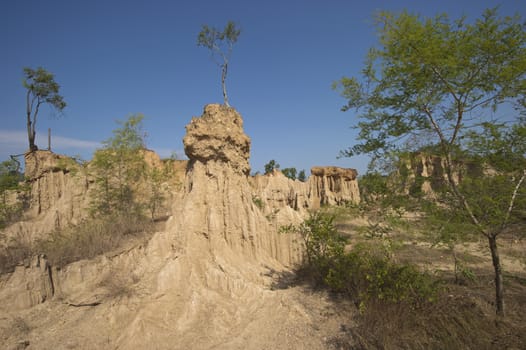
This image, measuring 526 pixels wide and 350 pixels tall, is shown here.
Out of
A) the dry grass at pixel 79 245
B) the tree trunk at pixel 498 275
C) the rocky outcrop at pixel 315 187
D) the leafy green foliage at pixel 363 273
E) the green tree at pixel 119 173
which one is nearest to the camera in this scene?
the tree trunk at pixel 498 275

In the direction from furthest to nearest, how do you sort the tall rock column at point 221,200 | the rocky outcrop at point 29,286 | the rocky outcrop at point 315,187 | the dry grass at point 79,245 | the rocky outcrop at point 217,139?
the rocky outcrop at point 315,187 → the rocky outcrop at point 217,139 → the tall rock column at point 221,200 → the dry grass at point 79,245 → the rocky outcrop at point 29,286

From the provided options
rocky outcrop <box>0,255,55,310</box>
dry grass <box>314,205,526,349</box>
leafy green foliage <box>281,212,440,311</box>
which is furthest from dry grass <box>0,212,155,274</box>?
dry grass <box>314,205,526,349</box>

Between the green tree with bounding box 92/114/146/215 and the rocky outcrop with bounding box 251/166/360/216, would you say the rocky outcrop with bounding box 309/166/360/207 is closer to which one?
the rocky outcrop with bounding box 251/166/360/216

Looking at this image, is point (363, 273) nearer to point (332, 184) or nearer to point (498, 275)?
point (498, 275)

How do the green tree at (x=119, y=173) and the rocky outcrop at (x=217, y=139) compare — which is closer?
the rocky outcrop at (x=217, y=139)

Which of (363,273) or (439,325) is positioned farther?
(363,273)

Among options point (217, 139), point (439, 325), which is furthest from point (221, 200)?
point (439, 325)

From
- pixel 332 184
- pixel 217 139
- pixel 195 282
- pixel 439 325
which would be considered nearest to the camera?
pixel 439 325

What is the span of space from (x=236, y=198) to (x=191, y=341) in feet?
12.1

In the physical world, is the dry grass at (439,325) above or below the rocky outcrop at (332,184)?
below

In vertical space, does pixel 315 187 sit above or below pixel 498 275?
above

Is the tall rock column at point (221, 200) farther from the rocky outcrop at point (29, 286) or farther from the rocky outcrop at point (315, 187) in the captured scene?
the rocky outcrop at point (315, 187)

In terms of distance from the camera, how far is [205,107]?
805cm

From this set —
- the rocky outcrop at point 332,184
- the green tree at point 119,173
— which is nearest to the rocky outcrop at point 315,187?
the rocky outcrop at point 332,184
